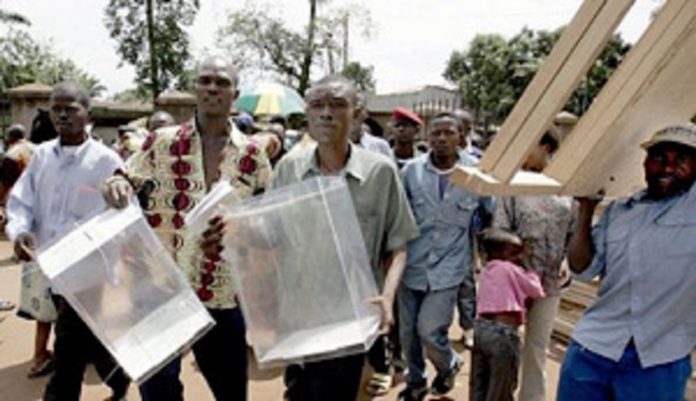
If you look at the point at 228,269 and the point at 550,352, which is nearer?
the point at 228,269

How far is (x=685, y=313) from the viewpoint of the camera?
2.11 m

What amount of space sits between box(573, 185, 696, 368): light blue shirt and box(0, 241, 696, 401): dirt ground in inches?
70.6

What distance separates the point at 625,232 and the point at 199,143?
5.19ft

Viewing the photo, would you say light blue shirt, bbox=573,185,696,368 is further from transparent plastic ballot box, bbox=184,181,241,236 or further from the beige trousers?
transparent plastic ballot box, bbox=184,181,241,236

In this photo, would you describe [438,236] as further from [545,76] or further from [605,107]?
[545,76]

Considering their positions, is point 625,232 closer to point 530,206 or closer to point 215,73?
point 530,206

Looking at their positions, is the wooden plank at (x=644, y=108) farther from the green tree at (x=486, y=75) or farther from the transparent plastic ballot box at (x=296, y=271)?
the green tree at (x=486, y=75)

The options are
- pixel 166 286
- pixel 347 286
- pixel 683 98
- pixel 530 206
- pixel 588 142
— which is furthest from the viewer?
pixel 530 206

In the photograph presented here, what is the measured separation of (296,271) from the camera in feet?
6.46

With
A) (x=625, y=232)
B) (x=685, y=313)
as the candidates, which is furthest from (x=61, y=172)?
(x=685, y=313)

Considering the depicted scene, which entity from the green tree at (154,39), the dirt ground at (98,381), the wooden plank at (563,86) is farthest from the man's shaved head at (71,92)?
the green tree at (154,39)

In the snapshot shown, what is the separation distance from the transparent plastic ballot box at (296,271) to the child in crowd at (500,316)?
49.3 inches

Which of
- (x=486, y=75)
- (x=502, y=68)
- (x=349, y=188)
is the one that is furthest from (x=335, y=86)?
(x=486, y=75)

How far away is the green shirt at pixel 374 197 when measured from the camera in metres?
2.33
